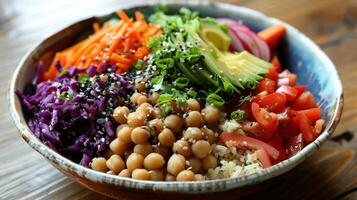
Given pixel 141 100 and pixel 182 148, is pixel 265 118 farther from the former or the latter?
pixel 141 100

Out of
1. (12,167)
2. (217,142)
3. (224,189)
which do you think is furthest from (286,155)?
(12,167)

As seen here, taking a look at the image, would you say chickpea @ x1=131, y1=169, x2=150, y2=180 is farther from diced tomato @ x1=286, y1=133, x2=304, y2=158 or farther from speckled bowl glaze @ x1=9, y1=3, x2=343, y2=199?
diced tomato @ x1=286, y1=133, x2=304, y2=158

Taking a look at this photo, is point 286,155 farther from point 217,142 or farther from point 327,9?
point 327,9

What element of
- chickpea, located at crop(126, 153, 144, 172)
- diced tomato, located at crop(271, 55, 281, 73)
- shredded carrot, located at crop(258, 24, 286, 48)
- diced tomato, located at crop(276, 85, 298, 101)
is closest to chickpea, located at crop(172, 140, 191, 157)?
chickpea, located at crop(126, 153, 144, 172)

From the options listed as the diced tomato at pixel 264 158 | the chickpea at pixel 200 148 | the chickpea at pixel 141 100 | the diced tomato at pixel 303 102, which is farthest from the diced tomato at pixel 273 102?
the chickpea at pixel 141 100

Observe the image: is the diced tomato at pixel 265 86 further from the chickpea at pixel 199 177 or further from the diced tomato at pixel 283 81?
the chickpea at pixel 199 177

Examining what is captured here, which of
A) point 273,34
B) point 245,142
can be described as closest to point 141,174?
point 245,142
